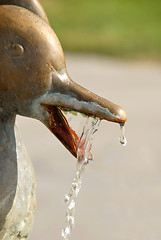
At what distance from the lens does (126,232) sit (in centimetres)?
226

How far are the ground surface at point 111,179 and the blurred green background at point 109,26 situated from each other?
2.07 meters

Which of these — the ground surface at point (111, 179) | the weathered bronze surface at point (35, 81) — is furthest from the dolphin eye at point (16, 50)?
the ground surface at point (111, 179)

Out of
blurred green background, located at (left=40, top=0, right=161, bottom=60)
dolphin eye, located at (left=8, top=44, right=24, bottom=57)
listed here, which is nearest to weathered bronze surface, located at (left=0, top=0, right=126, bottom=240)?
dolphin eye, located at (left=8, top=44, right=24, bottom=57)

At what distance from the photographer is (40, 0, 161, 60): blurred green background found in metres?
6.16

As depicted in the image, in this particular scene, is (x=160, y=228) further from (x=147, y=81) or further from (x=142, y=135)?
(x=147, y=81)

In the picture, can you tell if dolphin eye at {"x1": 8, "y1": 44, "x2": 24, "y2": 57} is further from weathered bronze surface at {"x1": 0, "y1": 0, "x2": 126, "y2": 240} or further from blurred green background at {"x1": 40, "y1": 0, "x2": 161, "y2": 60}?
blurred green background at {"x1": 40, "y1": 0, "x2": 161, "y2": 60}

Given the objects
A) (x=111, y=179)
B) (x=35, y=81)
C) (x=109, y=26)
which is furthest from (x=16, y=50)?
(x=109, y=26)

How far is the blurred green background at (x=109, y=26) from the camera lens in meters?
6.16

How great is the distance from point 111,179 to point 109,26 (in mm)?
5000

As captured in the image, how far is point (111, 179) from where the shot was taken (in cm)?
277

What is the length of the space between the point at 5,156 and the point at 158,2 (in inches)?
347

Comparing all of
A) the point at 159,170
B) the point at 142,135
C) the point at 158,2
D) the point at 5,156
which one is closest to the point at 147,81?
the point at 142,135

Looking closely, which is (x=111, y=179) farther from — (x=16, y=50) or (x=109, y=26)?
(x=109, y=26)

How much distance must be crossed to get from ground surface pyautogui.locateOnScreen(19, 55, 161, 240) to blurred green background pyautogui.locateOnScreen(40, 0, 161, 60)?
2.07m
